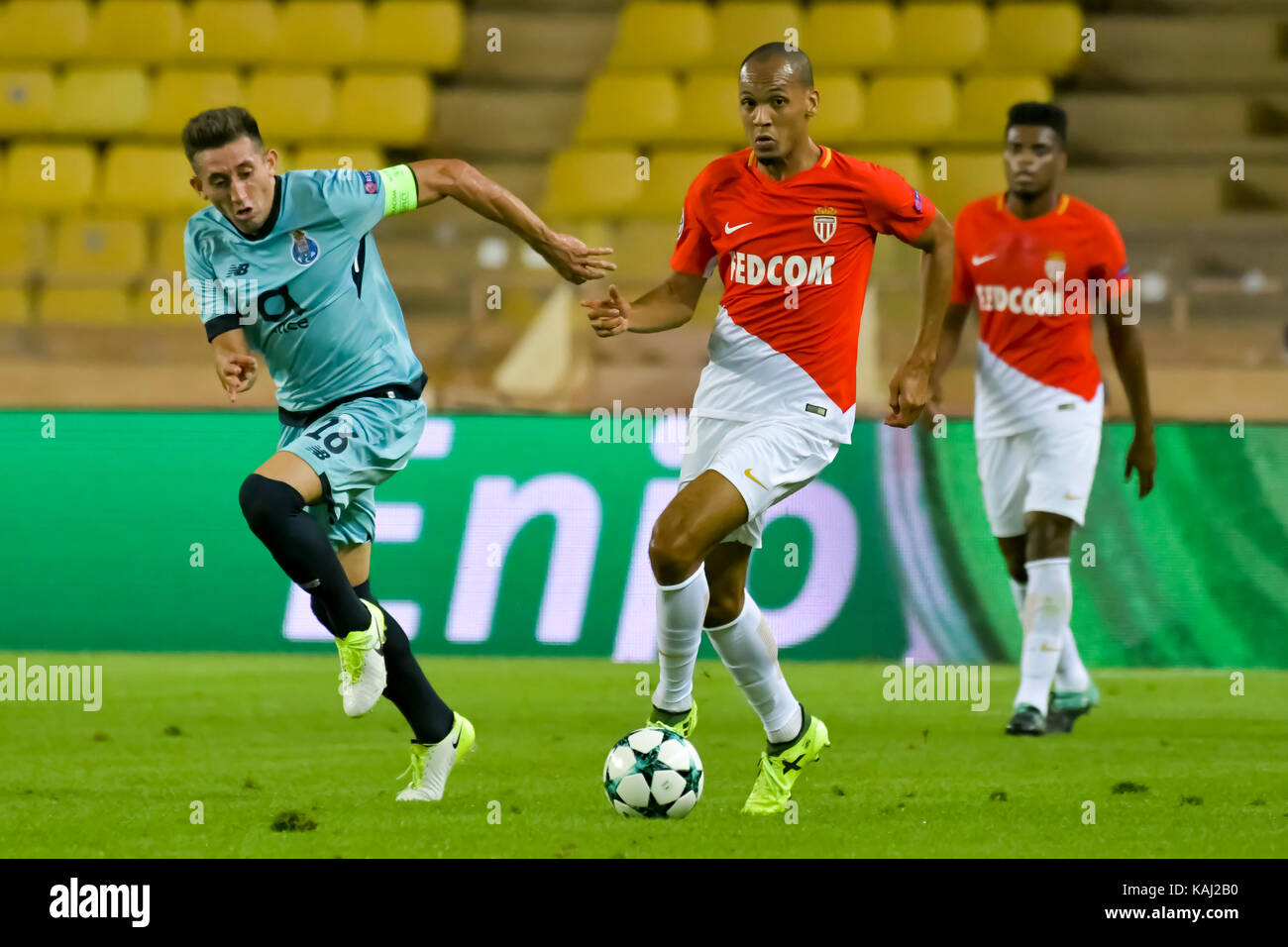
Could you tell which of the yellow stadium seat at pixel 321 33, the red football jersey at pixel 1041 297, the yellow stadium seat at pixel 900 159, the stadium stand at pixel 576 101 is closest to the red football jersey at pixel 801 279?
the red football jersey at pixel 1041 297

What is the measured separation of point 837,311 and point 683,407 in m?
4.36

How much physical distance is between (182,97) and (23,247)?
3437mm

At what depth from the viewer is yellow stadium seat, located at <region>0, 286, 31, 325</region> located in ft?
35.1

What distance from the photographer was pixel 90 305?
11008 mm

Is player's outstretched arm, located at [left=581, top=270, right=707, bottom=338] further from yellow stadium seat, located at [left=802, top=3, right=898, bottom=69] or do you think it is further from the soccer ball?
yellow stadium seat, located at [left=802, top=3, right=898, bottom=69]

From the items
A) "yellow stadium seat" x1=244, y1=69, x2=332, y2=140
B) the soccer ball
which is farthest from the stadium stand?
the soccer ball

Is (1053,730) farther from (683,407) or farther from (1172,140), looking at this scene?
(1172,140)

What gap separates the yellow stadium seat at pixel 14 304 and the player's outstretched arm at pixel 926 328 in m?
7.00

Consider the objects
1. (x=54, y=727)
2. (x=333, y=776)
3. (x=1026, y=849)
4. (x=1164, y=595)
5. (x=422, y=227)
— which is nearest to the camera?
(x=1026, y=849)

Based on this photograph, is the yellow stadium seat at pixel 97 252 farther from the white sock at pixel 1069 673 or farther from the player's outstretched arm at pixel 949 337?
the white sock at pixel 1069 673

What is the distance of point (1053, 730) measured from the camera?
7.16 metres

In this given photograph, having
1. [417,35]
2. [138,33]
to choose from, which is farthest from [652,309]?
[138,33]

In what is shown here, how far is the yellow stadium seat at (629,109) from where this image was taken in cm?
1427

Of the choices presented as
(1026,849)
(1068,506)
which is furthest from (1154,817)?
(1068,506)
